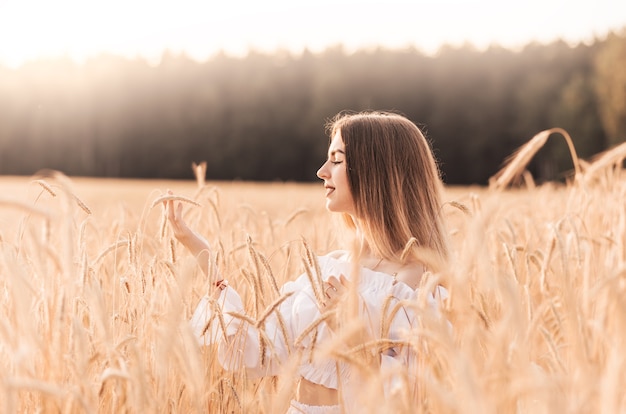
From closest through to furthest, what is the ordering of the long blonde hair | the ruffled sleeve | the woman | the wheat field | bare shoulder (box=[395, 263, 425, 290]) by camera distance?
the wheat field < the ruffled sleeve < the woman < bare shoulder (box=[395, 263, 425, 290]) < the long blonde hair

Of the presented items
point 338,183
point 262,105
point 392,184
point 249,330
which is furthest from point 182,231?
point 262,105

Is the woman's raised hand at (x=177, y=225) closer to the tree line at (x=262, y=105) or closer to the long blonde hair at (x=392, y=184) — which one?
the long blonde hair at (x=392, y=184)

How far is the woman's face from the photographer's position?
2.43 metres

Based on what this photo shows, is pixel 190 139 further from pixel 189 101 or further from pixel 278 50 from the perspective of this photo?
pixel 278 50

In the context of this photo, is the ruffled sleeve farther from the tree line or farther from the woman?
the tree line

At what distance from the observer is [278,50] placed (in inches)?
2037

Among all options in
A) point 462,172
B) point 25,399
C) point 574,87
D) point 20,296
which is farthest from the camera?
point 462,172

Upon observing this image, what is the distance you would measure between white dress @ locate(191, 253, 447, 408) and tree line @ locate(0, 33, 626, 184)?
135 ft

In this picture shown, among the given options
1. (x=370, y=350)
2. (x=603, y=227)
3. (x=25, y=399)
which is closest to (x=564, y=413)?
(x=370, y=350)

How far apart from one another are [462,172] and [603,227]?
135ft

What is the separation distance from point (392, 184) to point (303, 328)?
1.95 feet

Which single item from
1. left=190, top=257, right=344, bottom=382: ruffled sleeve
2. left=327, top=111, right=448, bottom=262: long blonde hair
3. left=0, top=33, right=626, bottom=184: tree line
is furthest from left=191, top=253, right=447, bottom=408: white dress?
left=0, top=33, right=626, bottom=184: tree line

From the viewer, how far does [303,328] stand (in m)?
2.13

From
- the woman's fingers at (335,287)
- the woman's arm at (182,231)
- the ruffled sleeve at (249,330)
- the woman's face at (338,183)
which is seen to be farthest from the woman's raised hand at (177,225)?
A: the woman's fingers at (335,287)
